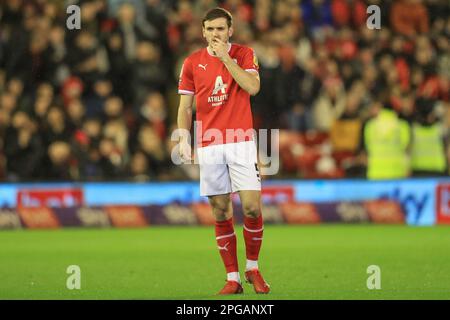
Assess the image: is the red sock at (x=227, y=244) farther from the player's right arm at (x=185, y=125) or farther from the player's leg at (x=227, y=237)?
the player's right arm at (x=185, y=125)

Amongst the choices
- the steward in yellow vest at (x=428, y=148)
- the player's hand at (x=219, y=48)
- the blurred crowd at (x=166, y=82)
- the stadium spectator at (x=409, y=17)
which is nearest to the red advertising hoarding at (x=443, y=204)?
the steward in yellow vest at (x=428, y=148)

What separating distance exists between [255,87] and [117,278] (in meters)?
2.64

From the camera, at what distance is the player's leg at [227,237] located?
9172 millimetres

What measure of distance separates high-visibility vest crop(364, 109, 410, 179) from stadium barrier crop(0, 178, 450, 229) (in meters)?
0.23

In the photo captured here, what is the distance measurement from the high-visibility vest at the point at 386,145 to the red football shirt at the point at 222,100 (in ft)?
27.5

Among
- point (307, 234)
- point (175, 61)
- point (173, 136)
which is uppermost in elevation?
point (175, 61)

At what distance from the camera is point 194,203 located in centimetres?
1747

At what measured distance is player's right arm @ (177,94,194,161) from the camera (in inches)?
355

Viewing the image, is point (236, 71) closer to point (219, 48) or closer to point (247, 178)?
point (219, 48)

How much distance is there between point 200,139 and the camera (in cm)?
924

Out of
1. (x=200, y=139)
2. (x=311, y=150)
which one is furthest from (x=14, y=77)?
(x=200, y=139)

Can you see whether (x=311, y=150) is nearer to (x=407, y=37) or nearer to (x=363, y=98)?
(x=363, y=98)

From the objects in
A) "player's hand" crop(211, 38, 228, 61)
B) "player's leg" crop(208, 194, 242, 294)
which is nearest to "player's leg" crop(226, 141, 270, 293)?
"player's leg" crop(208, 194, 242, 294)

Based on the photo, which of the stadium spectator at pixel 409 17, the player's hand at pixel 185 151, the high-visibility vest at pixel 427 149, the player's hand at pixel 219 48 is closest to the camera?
the player's hand at pixel 219 48
